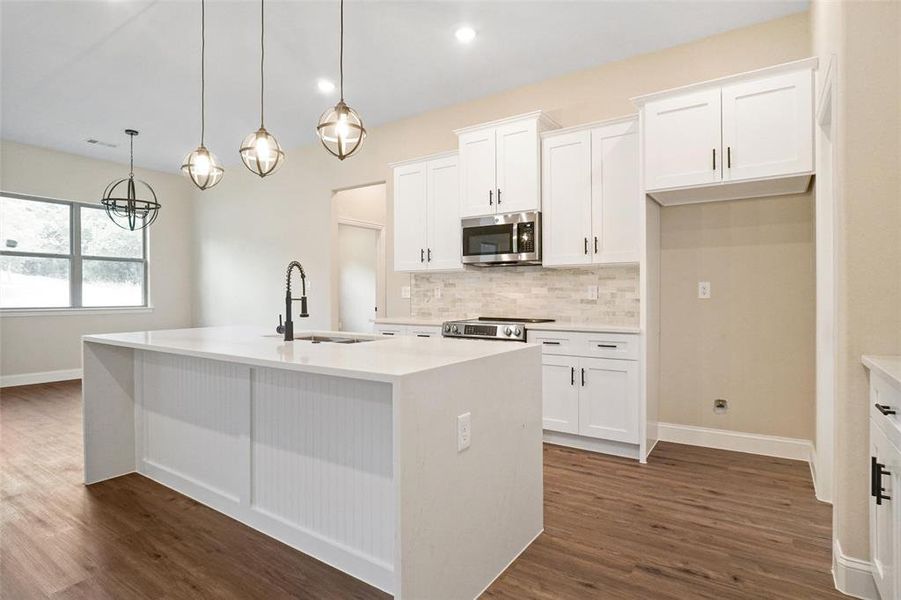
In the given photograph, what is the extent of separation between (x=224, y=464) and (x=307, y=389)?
0.82 metres

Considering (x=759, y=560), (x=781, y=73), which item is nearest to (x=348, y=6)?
(x=781, y=73)

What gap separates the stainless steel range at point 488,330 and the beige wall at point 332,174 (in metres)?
1.44

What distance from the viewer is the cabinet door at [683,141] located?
3.16 meters

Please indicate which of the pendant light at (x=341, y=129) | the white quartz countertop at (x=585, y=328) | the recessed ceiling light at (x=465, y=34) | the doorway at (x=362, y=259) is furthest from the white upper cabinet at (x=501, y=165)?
the doorway at (x=362, y=259)

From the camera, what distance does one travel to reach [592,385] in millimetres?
3506

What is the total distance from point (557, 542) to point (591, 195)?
8.18 ft

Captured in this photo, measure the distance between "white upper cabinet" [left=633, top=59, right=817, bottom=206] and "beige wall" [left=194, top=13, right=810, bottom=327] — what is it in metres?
0.57

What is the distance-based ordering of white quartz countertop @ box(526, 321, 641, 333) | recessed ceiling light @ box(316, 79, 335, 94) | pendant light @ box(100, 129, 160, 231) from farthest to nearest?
pendant light @ box(100, 129, 160, 231) → recessed ceiling light @ box(316, 79, 335, 94) → white quartz countertop @ box(526, 321, 641, 333)

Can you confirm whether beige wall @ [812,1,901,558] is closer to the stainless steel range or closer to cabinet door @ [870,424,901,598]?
cabinet door @ [870,424,901,598]

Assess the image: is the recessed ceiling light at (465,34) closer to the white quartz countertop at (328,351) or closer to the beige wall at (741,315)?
the beige wall at (741,315)

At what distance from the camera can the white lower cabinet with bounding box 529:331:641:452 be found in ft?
11.0

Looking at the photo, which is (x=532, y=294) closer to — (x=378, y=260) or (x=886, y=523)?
(x=886, y=523)

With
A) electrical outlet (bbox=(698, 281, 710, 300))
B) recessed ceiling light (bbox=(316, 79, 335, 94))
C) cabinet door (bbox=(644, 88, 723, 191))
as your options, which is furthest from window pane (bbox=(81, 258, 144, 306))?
electrical outlet (bbox=(698, 281, 710, 300))

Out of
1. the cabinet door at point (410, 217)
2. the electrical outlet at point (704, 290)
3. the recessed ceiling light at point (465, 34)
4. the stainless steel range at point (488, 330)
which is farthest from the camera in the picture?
the cabinet door at point (410, 217)
